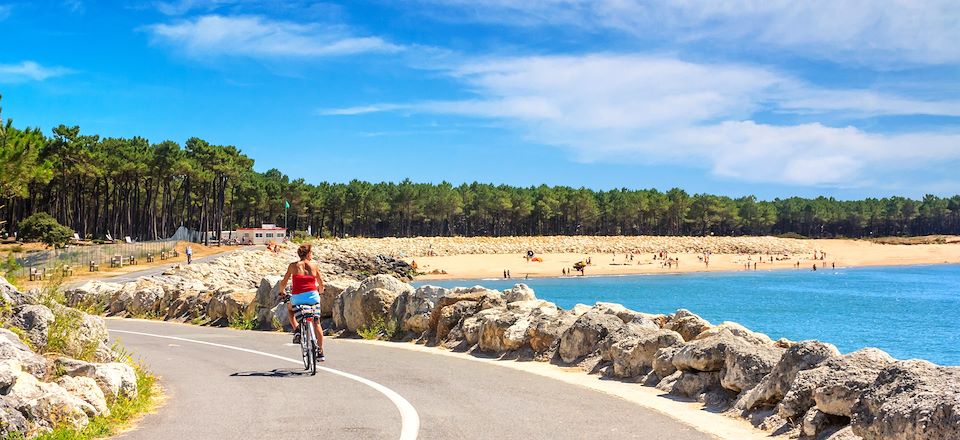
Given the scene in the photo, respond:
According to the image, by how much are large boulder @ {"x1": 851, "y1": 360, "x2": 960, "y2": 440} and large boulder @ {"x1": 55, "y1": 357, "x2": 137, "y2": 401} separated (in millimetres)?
7839

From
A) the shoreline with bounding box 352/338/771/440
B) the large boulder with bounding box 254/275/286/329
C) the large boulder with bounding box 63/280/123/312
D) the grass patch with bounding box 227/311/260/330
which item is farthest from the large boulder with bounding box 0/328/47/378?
the large boulder with bounding box 63/280/123/312

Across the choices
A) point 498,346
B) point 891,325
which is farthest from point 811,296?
point 498,346

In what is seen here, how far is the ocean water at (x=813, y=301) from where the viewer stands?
39.6 metres

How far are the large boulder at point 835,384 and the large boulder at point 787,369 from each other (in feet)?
0.85

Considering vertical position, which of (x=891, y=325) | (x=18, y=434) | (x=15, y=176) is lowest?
(x=891, y=325)

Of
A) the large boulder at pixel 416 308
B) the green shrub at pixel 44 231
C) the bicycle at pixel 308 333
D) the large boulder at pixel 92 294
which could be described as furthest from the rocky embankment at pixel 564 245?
the bicycle at pixel 308 333

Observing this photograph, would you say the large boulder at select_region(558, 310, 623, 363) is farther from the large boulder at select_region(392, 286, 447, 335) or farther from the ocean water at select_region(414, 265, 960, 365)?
the ocean water at select_region(414, 265, 960, 365)

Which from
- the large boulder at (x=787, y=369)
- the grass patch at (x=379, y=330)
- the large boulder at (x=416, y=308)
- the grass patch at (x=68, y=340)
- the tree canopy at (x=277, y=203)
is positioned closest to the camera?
the large boulder at (x=787, y=369)

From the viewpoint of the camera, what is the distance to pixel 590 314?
47.2 feet

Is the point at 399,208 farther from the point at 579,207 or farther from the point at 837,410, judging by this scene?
the point at 837,410

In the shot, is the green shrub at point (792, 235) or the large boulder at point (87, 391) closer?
the large boulder at point (87, 391)

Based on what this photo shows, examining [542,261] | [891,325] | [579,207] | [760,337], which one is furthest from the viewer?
[579,207]

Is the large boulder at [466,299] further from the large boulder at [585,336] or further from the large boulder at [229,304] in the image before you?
the large boulder at [229,304]

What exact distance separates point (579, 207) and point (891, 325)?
380 ft
